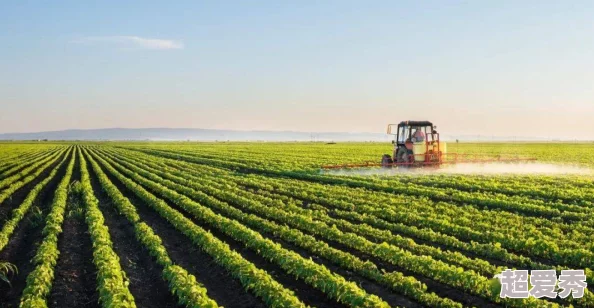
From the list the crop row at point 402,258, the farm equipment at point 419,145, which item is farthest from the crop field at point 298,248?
the farm equipment at point 419,145

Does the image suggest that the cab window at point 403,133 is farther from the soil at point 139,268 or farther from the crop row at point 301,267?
the soil at point 139,268

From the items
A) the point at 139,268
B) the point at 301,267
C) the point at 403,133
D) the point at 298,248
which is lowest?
the point at 139,268

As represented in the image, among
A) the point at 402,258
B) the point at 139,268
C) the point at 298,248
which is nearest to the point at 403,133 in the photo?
the point at 298,248

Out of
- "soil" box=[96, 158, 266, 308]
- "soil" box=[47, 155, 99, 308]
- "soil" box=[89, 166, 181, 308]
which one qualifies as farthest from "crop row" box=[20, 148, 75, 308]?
"soil" box=[96, 158, 266, 308]

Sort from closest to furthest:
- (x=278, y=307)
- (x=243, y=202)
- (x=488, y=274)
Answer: (x=278, y=307)
(x=488, y=274)
(x=243, y=202)

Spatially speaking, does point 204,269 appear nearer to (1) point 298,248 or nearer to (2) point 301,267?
(2) point 301,267

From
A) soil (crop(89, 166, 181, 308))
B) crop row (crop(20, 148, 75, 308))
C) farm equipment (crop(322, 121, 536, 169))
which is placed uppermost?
farm equipment (crop(322, 121, 536, 169))

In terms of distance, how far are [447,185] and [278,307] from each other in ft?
49.0

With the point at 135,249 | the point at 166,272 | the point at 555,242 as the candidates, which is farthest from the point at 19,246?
the point at 555,242

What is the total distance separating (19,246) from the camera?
1195 cm

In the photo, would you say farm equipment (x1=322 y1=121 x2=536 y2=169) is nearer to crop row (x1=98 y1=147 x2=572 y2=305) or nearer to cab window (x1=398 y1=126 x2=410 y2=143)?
cab window (x1=398 y1=126 x2=410 y2=143)

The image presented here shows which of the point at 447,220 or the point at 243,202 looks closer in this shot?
the point at 447,220

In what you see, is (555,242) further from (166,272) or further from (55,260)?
(55,260)

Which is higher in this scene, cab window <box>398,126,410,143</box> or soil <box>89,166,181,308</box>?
cab window <box>398,126,410,143</box>
